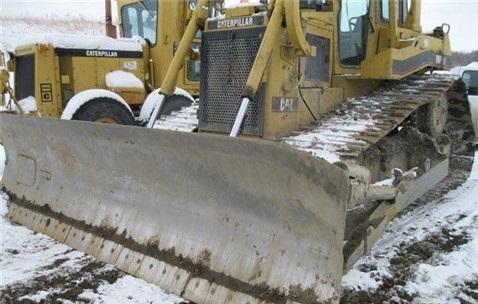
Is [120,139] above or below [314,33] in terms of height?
below

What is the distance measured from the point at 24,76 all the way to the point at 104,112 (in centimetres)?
190

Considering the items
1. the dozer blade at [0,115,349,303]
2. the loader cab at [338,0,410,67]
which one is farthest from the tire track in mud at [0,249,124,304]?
the loader cab at [338,0,410,67]

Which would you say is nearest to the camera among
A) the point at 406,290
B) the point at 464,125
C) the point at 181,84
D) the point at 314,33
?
the point at 406,290

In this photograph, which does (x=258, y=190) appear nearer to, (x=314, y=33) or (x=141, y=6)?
(x=314, y=33)

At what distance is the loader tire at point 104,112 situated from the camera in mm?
7430

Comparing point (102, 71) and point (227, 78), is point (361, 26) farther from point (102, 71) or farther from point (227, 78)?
A: point (102, 71)

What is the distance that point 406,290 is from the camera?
11.7ft

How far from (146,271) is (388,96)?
3367 mm

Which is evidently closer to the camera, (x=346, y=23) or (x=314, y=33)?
(x=314, y=33)

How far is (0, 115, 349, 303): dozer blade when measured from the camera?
3006 mm

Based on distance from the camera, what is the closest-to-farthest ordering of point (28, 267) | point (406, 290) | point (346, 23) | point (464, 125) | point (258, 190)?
point (258, 190) < point (406, 290) < point (28, 267) < point (346, 23) < point (464, 125)

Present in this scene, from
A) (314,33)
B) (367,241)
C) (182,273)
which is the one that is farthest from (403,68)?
(182,273)

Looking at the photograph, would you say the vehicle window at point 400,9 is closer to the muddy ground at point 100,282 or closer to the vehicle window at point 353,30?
the vehicle window at point 353,30

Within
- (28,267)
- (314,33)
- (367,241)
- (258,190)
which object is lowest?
(28,267)
